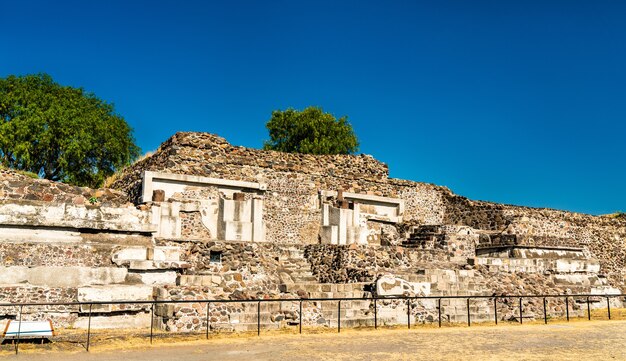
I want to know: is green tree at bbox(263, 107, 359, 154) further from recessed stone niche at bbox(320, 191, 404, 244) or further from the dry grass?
the dry grass

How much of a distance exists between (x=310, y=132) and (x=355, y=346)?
107ft

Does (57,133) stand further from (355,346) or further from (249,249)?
(355,346)

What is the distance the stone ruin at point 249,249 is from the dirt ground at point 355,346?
1.68 m

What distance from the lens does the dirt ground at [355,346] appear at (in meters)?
10.3

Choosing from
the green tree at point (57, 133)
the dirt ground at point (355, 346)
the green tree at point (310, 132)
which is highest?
the green tree at point (310, 132)

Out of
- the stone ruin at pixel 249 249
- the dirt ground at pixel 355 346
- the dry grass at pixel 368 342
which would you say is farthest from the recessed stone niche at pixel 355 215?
the dirt ground at pixel 355 346

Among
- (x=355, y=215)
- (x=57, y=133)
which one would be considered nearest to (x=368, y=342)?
(x=355, y=215)

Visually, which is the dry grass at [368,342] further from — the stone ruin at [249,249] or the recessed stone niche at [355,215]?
the recessed stone niche at [355,215]

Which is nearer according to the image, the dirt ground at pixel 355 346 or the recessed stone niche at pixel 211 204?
the dirt ground at pixel 355 346

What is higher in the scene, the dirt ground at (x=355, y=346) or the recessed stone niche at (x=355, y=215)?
the recessed stone niche at (x=355, y=215)

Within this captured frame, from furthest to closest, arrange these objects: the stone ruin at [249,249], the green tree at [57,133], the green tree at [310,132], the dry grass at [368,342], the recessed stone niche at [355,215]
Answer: the green tree at [310,132], the green tree at [57,133], the recessed stone niche at [355,215], the stone ruin at [249,249], the dry grass at [368,342]

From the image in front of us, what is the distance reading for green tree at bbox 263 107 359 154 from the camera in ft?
141

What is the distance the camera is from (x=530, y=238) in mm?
22062

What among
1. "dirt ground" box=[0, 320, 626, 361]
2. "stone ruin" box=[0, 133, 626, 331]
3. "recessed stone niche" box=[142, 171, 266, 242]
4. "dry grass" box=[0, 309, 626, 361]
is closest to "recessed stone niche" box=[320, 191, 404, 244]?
"stone ruin" box=[0, 133, 626, 331]
